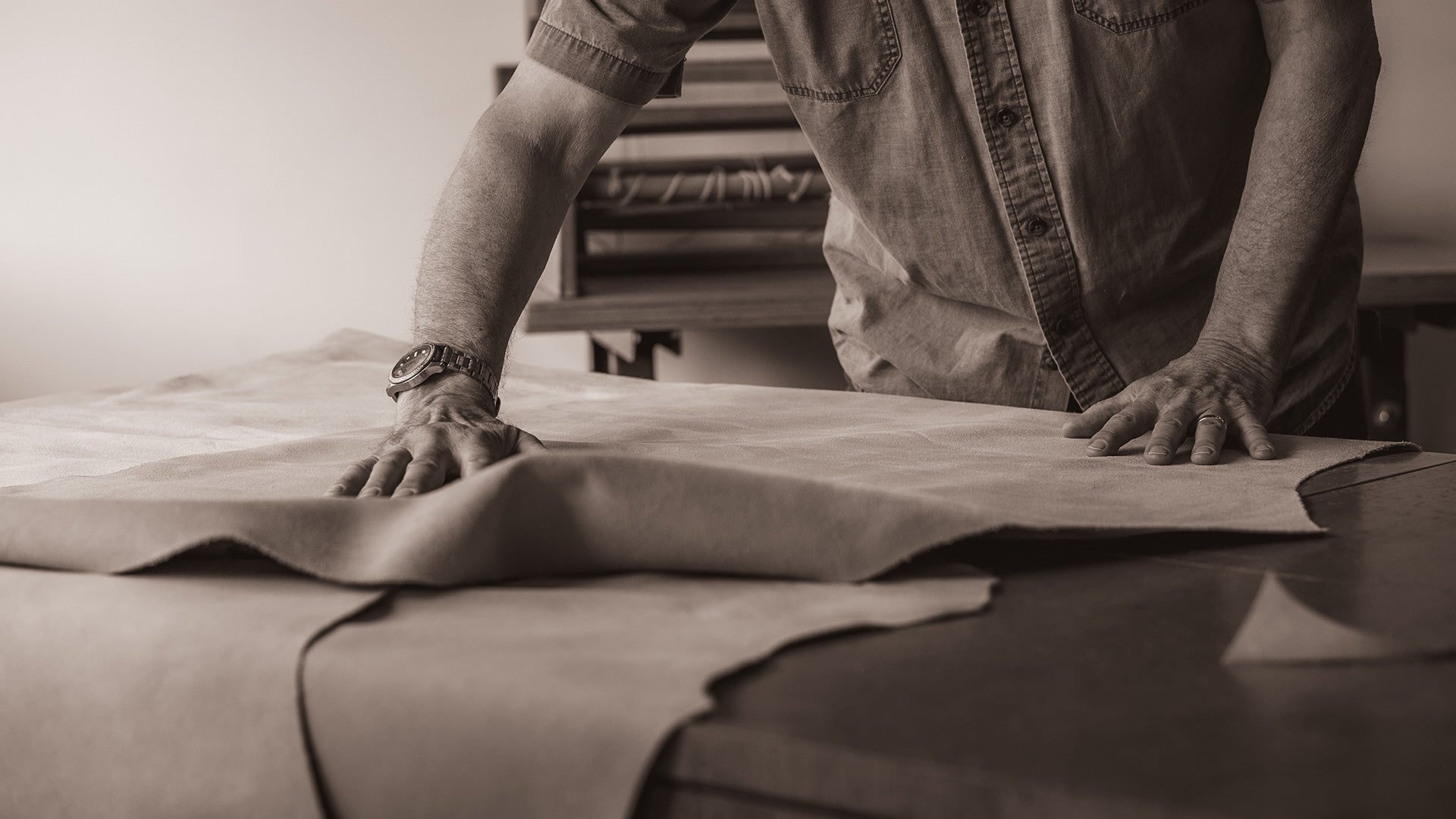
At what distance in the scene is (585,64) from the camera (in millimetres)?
1348

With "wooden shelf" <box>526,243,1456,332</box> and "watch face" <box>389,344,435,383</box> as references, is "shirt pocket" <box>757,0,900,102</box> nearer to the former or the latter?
"watch face" <box>389,344,435,383</box>

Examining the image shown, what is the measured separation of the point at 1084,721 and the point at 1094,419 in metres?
0.62

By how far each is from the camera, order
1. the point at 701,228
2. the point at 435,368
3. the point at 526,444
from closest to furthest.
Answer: the point at 526,444 → the point at 435,368 → the point at 701,228

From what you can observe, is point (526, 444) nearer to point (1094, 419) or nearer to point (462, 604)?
point (462, 604)

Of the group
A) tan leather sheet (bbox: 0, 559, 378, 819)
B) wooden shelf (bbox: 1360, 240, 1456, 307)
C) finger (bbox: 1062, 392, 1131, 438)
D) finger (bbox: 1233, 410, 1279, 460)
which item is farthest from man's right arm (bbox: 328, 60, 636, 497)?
wooden shelf (bbox: 1360, 240, 1456, 307)

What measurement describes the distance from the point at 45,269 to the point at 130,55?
51 cm

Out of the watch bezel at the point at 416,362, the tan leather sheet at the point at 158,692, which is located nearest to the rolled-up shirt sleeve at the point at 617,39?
the watch bezel at the point at 416,362

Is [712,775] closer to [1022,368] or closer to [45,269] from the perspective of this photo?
[1022,368]

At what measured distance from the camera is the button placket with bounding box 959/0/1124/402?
131 centimetres

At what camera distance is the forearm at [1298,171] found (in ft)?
4.03

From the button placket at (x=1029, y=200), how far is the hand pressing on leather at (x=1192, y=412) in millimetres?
223

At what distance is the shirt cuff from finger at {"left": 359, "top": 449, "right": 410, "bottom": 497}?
1.85 feet

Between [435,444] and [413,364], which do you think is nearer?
[435,444]

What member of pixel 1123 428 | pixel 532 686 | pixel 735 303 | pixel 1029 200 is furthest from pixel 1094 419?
pixel 735 303
